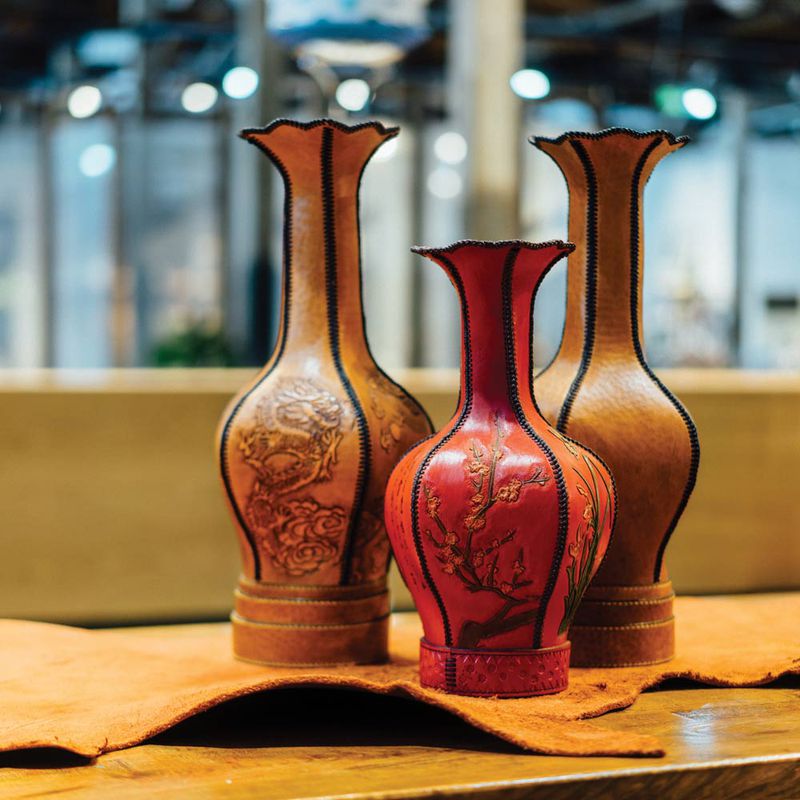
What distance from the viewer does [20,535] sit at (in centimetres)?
139

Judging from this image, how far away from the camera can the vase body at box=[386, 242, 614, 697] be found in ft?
2.69

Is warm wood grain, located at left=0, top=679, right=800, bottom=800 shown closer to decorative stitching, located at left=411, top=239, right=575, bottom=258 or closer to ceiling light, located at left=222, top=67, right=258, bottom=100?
decorative stitching, located at left=411, top=239, right=575, bottom=258

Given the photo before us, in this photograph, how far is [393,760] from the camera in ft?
2.44

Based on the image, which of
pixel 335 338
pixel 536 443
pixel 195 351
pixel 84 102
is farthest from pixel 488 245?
pixel 84 102

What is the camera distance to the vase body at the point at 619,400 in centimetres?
98

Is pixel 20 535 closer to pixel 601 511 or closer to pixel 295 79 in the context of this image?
pixel 601 511

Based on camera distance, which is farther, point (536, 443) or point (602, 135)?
point (602, 135)

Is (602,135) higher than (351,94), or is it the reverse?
(351,94)

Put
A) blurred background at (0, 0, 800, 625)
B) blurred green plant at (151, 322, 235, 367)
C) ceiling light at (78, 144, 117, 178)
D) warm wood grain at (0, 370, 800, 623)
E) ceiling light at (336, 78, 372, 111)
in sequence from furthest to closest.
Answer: ceiling light at (78, 144, 117, 178) → ceiling light at (336, 78, 372, 111) → blurred background at (0, 0, 800, 625) → blurred green plant at (151, 322, 235, 367) → warm wood grain at (0, 370, 800, 623)

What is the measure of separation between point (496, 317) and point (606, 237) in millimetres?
200

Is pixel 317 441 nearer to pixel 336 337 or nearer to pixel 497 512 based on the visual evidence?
pixel 336 337

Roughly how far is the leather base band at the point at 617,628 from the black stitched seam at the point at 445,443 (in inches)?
6.8

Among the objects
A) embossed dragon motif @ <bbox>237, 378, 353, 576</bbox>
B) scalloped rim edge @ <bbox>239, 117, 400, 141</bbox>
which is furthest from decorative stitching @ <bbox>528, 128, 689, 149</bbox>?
embossed dragon motif @ <bbox>237, 378, 353, 576</bbox>

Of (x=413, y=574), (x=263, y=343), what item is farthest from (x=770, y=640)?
(x=263, y=343)
